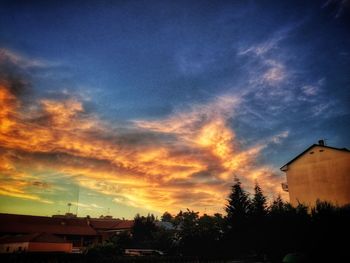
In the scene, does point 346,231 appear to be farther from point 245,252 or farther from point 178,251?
point 178,251

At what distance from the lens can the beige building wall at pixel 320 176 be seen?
39.8m

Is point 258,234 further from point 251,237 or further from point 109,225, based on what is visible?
point 109,225

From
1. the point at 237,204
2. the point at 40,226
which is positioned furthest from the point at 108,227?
the point at 237,204

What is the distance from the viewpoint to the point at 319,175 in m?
42.4

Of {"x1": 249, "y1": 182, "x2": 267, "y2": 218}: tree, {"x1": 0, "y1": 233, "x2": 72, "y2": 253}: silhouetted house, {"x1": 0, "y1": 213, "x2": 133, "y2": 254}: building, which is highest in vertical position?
{"x1": 249, "y1": 182, "x2": 267, "y2": 218}: tree

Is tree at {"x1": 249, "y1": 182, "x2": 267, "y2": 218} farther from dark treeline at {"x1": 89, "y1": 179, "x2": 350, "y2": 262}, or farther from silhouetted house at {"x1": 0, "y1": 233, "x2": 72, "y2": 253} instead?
silhouetted house at {"x1": 0, "y1": 233, "x2": 72, "y2": 253}

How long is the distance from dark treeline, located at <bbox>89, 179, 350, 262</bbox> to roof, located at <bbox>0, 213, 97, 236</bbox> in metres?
23.4

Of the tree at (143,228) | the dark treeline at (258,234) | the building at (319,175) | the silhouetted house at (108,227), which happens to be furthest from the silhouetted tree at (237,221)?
the silhouetted house at (108,227)

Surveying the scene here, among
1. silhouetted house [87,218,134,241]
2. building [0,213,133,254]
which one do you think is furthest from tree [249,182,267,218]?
silhouetted house [87,218,134,241]

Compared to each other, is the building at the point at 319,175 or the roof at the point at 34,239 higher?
the building at the point at 319,175

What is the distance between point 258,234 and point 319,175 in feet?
48.4

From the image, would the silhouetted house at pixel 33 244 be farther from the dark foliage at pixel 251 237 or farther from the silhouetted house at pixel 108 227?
the silhouetted house at pixel 108 227

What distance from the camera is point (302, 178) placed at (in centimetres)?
4450

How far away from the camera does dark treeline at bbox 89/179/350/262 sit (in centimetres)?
2205
